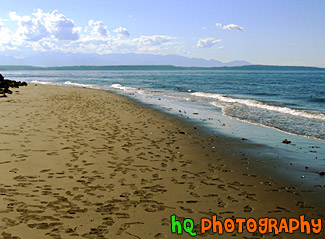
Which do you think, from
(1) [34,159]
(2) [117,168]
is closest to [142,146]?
(2) [117,168]

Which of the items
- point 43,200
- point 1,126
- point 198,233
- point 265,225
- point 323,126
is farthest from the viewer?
point 323,126

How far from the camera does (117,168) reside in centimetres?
792

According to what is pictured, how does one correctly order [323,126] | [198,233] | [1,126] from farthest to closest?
[323,126] < [1,126] < [198,233]

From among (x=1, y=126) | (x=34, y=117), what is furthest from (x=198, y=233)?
(x=34, y=117)

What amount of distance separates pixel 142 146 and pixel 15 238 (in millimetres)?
6286

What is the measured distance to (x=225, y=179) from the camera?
746cm

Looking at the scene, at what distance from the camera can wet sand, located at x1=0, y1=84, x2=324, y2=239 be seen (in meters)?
4.96

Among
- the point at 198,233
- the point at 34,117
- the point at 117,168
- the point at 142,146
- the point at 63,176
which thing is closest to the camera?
the point at 198,233

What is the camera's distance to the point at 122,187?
261 inches

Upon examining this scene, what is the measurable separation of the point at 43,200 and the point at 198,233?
3.22 metres

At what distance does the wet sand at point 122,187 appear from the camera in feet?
16.3

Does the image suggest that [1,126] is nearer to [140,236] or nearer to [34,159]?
[34,159]

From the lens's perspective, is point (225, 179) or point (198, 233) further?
point (225, 179)

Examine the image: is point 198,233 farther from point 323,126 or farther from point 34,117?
point 323,126
